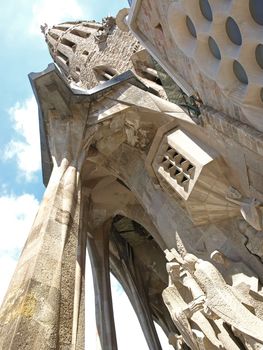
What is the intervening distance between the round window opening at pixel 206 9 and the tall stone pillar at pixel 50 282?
2.67m

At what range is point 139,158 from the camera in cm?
764

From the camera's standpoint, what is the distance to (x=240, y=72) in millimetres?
4680

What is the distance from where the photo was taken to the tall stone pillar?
138 inches

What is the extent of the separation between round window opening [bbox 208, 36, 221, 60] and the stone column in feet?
16.8

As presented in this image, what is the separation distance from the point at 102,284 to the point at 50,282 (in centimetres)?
459

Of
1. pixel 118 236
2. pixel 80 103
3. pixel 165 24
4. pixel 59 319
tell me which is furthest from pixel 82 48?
pixel 59 319

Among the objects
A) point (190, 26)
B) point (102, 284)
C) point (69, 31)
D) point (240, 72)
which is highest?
point (69, 31)

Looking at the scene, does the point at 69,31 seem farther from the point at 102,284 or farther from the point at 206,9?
the point at 206,9

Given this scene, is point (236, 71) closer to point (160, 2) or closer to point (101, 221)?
point (160, 2)

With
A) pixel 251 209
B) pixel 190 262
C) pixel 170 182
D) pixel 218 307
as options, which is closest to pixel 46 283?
pixel 218 307

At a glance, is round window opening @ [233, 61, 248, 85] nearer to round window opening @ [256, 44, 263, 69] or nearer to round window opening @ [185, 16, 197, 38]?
round window opening @ [256, 44, 263, 69]

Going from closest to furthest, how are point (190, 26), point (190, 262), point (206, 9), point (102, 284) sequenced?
point (206, 9)
point (190, 26)
point (190, 262)
point (102, 284)

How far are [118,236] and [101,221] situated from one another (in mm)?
1313

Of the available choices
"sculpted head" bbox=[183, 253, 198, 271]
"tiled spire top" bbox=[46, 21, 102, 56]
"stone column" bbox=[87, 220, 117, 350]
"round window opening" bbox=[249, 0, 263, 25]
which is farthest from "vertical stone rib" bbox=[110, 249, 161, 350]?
"tiled spire top" bbox=[46, 21, 102, 56]
